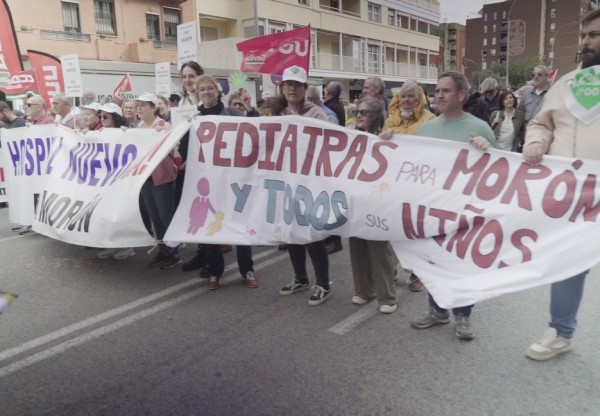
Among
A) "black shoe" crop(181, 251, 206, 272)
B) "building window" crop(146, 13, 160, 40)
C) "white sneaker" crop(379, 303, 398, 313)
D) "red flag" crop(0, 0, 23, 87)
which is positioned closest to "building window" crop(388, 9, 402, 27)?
"building window" crop(146, 13, 160, 40)

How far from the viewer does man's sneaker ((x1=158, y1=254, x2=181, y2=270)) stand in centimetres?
533

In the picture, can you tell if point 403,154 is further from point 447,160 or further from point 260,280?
point 260,280

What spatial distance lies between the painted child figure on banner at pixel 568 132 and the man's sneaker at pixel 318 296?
64.4 inches

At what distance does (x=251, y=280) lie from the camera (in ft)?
15.3

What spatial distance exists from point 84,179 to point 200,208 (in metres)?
1.51

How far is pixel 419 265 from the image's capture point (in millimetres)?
3408

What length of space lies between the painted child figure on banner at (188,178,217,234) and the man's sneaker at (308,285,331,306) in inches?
43.8

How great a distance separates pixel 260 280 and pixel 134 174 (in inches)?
60.4

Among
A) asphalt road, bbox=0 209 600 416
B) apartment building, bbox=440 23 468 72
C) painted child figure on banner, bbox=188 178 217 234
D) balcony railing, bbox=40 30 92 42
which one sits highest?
apartment building, bbox=440 23 468 72

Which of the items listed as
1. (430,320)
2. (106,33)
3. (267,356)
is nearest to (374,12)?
(106,33)

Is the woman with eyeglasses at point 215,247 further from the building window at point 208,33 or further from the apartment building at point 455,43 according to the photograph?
the apartment building at point 455,43

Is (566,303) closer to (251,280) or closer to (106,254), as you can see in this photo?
(251,280)

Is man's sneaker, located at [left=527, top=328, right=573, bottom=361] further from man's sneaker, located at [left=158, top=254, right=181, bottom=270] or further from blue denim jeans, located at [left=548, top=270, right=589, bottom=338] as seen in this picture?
man's sneaker, located at [left=158, top=254, right=181, bottom=270]

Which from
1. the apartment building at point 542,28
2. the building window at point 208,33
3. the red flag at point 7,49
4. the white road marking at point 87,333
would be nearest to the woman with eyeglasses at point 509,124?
the white road marking at point 87,333
